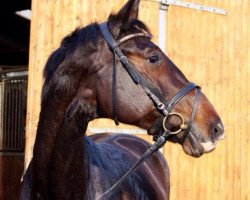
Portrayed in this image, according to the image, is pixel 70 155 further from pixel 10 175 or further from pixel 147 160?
pixel 10 175

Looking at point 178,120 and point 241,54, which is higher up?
point 241,54

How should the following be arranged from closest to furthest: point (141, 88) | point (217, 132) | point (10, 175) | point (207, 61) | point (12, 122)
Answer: point (217, 132) → point (141, 88) → point (207, 61) → point (10, 175) → point (12, 122)

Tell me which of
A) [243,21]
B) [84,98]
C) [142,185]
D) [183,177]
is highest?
[243,21]

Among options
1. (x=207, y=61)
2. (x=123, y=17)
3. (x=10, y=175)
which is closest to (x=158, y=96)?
(x=123, y=17)

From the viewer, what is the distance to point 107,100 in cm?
249

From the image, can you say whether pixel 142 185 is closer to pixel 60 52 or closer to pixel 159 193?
pixel 159 193

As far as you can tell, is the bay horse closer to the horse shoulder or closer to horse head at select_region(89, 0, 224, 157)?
horse head at select_region(89, 0, 224, 157)

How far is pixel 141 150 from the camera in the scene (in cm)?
412

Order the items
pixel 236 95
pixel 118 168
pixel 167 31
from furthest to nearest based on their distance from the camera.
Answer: pixel 236 95 → pixel 167 31 → pixel 118 168

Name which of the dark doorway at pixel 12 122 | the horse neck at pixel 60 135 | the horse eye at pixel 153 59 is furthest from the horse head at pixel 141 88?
the dark doorway at pixel 12 122

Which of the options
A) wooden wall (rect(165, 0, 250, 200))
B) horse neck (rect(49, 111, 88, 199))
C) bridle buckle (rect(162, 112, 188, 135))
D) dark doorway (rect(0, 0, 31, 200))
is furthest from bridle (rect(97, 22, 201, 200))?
dark doorway (rect(0, 0, 31, 200))

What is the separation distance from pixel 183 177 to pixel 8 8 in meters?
3.60

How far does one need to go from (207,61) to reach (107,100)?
3461mm

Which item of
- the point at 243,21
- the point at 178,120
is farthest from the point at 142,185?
the point at 243,21
